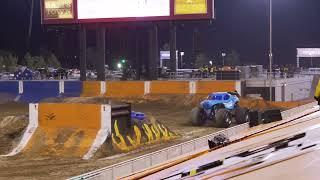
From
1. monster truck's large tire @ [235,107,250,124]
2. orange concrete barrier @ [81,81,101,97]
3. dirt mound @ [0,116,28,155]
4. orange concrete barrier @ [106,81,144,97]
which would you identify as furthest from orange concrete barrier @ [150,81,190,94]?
dirt mound @ [0,116,28,155]

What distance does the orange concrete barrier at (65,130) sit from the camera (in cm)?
1763

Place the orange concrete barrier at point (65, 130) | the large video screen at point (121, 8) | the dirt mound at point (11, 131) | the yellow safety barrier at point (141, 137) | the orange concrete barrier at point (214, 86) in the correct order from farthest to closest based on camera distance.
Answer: the large video screen at point (121, 8) < the orange concrete barrier at point (214, 86) < the dirt mound at point (11, 131) < the yellow safety barrier at point (141, 137) < the orange concrete barrier at point (65, 130)

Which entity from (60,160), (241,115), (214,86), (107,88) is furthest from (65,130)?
(107,88)

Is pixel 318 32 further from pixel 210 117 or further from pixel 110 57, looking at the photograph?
pixel 210 117

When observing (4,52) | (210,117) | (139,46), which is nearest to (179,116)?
(210,117)

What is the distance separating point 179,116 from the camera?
31.2 metres

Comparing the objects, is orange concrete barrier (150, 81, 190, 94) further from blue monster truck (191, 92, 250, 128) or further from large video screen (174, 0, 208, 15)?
blue monster truck (191, 92, 250, 128)

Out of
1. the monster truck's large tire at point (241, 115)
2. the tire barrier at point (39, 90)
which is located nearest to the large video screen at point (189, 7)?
the tire barrier at point (39, 90)

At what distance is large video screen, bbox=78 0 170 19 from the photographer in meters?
43.2

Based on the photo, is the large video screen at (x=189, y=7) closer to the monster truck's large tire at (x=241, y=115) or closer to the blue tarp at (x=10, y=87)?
the blue tarp at (x=10, y=87)

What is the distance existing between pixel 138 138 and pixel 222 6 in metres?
97.8

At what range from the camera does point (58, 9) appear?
46.3 meters

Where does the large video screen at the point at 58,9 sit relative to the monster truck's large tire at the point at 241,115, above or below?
above

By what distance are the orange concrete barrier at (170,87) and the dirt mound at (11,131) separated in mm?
16650
